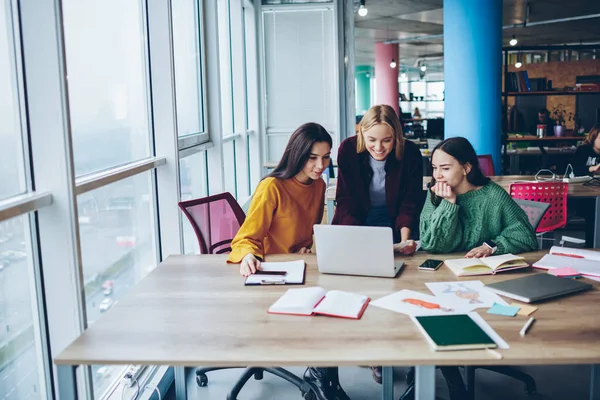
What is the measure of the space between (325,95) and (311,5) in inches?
45.9

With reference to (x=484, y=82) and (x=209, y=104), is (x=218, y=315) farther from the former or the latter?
(x=484, y=82)

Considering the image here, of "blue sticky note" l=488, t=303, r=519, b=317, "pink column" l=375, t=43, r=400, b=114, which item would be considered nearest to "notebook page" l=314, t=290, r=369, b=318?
"blue sticky note" l=488, t=303, r=519, b=317

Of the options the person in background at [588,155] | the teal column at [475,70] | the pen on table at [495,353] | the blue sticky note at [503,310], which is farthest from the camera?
the teal column at [475,70]

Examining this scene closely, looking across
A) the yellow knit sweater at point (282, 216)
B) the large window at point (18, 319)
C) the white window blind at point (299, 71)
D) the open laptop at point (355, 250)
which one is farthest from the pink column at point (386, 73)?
the large window at point (18, 319)

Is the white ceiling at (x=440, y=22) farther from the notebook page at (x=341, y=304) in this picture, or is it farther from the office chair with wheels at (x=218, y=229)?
the notebook page at (x=341, y=304)

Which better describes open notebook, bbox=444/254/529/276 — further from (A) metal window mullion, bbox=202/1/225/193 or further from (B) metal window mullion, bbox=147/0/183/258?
(A) metal window mullion, bbox=202/1/225/193

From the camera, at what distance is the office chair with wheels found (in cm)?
291

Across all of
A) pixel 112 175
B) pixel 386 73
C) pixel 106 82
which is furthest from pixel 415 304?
pixel 386 73

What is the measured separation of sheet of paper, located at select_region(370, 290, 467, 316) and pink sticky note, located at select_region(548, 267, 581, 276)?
0.60m

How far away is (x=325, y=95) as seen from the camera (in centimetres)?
763

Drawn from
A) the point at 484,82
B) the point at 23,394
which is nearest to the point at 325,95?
the point at 484,82

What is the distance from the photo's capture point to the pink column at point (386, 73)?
16547 millimetres

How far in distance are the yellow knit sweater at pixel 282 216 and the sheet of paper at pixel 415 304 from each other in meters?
0.78

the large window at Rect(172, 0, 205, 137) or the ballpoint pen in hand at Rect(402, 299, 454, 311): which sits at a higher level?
the large window at Rect(172, 0, 205, 137)
